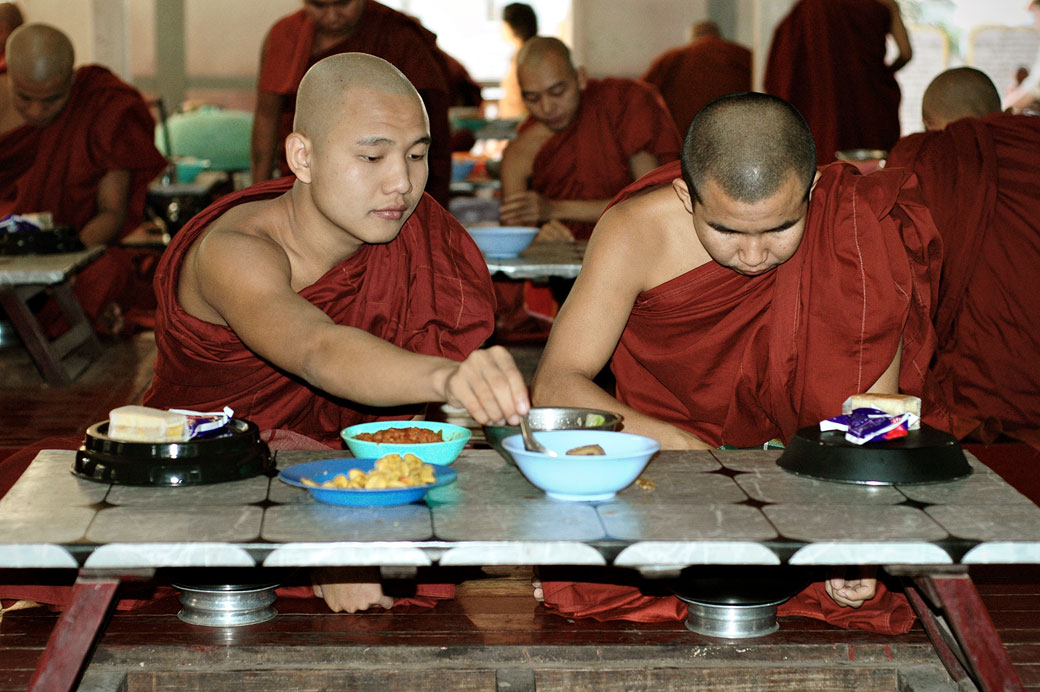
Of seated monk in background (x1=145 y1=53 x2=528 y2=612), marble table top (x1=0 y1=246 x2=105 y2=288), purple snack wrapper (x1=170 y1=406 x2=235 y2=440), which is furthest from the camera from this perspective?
marble table top (x1=0 y1=246 x2=105 y2=288)

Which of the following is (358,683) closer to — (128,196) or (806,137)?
(806,137)

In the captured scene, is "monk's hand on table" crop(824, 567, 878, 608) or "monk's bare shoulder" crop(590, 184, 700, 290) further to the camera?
"monk's bare shoulder" crop(590, 184, 700, 290)

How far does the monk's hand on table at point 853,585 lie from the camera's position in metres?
2.49

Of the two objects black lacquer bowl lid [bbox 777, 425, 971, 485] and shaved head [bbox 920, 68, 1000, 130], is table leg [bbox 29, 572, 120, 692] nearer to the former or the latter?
black lacquer bowl lid [bbox 777, 425, 971, 485]

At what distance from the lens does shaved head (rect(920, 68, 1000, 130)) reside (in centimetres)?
498

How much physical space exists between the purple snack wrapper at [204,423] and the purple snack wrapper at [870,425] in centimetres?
102

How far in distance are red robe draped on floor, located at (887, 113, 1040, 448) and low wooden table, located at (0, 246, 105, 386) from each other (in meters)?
3.12

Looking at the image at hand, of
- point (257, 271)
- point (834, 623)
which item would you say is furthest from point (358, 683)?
point (834, 623)

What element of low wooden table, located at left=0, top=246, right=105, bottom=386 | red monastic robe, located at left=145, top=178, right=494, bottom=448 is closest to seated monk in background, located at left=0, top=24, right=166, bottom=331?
low wooden table, located at left=0, top=246, right=105, bottom=386

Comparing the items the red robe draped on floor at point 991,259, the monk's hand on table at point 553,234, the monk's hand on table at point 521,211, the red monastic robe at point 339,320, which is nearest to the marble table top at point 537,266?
the monk's hand on table at point 553,234

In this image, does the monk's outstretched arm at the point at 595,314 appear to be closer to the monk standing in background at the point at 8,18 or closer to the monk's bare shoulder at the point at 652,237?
the monk's bare shoulder at the point at 652,237

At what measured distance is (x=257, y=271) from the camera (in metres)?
2.44

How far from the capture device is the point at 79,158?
6.47 m

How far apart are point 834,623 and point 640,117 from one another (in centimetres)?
394
